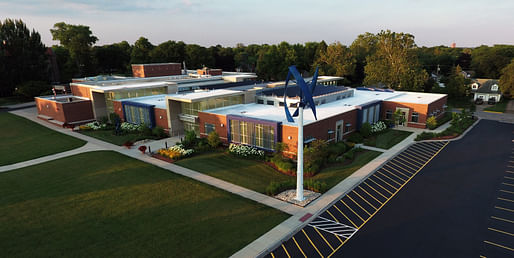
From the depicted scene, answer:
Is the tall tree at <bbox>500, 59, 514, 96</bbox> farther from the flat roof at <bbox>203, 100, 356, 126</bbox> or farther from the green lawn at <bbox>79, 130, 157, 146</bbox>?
the green lawn at <bbox>79, 130, 157, 146</bbox>

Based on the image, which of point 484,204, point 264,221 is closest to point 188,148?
point 264,221

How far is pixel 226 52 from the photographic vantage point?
144 m

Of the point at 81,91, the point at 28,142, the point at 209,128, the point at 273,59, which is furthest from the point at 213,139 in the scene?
the point at 273,59

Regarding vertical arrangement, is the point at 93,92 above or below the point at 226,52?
below

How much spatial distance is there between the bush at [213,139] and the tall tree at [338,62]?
65254mm

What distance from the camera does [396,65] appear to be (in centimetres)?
6762

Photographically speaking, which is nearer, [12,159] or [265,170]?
[265,170]

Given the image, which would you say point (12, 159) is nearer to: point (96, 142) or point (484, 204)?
point (96, 142)

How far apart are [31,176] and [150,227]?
1862cm

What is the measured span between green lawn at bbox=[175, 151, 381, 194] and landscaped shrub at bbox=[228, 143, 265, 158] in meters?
0.66

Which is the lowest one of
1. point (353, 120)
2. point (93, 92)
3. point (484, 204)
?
point (484, 204)

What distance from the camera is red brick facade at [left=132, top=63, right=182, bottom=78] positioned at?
2965 inches

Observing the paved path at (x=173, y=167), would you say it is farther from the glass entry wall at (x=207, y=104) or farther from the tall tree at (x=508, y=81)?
the tall tree at (x=508, y=81)

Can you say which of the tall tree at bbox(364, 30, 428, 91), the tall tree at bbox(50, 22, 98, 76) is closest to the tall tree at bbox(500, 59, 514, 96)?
the tall tree at bbox(364, 30, 428, 91)
